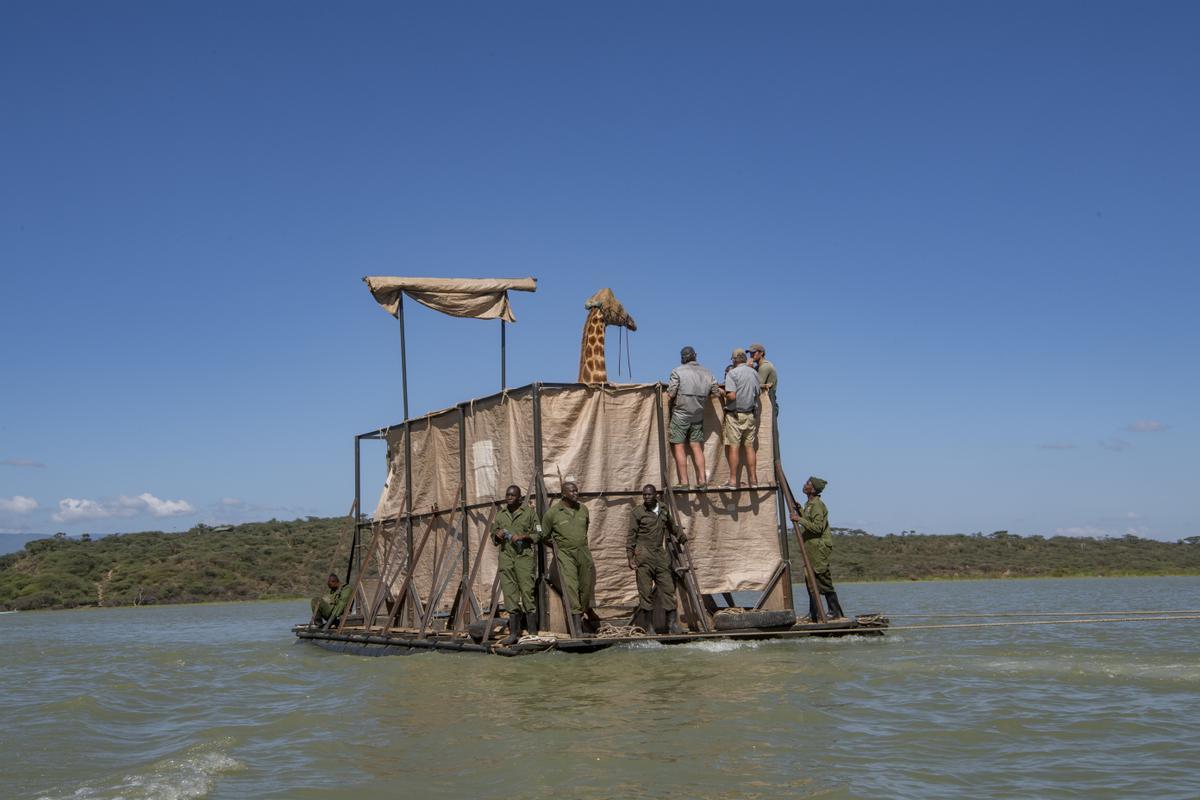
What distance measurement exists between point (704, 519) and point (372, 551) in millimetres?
6787

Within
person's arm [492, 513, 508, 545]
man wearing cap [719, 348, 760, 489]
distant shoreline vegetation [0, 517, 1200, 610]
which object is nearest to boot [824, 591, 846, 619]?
man wearing cap [719, 348, 760, 489]

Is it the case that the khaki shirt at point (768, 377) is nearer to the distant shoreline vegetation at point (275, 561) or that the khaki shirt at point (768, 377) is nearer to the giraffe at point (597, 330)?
the giraffe at point (597, 330)

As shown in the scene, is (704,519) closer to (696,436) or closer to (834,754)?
(696,436)

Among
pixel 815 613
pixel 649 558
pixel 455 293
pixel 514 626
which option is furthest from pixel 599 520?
pixel 455 293

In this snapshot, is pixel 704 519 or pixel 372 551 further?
pixel 372 551

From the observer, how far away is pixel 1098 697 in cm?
1059

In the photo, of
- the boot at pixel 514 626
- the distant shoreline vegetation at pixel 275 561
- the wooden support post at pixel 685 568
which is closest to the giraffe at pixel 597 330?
Result: the wooden support post at pixel 685 568

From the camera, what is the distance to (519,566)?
14.5 metres

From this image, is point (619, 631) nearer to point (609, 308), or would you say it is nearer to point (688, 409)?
point (688, 409)

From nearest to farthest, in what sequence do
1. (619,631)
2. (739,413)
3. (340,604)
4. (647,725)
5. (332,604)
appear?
1. (647,725)
2. (619,631)
3. (739,413)
4. (340,604)
5. (332,604)

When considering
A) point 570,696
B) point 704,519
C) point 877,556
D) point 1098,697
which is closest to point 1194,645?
point 1098,697

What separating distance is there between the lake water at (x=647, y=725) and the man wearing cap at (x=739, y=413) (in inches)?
116

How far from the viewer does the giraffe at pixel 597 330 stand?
1653 cm

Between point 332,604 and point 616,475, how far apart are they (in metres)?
7.58
